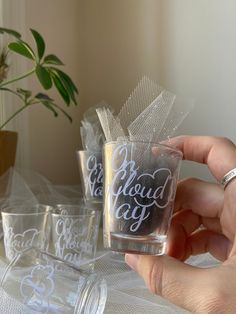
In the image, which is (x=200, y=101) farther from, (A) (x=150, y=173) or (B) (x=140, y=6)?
(A) (x=150, y=173)

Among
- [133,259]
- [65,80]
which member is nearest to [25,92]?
[65,80]

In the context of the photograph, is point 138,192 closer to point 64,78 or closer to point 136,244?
point 136,244

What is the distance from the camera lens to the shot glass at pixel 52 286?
496mm

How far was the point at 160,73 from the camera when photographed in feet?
4.51

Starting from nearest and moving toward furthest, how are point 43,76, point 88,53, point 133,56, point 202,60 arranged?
point 43,76 < point 202,60 < point 133,56 < point 88,53

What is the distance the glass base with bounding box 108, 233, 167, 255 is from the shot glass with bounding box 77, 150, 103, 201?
1.24 feet

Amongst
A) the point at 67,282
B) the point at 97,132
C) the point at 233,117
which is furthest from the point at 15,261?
the point at 233,117

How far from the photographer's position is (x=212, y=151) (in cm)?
59

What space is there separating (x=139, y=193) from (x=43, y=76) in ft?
1.91

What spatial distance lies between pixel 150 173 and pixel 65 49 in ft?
3.72

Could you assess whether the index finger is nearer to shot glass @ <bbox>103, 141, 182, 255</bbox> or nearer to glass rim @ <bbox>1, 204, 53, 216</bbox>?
shot glass @ <bbox>103, 141, 182, 255</bbox>

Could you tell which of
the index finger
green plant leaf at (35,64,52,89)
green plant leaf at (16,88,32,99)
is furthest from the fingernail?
green plant leaf at (16,88,32,99)

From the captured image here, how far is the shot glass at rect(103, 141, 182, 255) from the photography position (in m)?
0.46

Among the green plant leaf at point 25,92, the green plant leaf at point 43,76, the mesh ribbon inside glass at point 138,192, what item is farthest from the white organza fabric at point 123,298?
the green plant leaf at point 25,92
